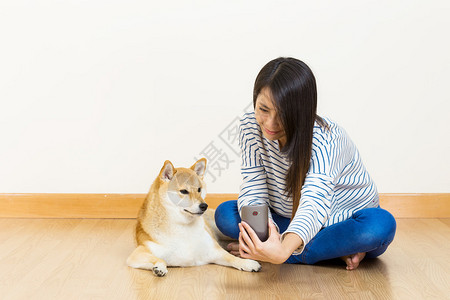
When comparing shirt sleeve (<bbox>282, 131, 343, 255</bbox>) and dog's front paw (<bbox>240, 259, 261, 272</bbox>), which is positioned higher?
shirt sleeve (<bbox>282, 131, 343, 255</bbox>)

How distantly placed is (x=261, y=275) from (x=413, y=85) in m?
1.40

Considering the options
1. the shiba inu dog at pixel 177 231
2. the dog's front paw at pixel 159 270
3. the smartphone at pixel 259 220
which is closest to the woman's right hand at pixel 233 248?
the shiba inu dog at pixel 177 231

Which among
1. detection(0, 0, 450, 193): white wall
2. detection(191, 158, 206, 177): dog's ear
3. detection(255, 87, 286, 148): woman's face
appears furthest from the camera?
detection(0, 0, 450, 193): white wall

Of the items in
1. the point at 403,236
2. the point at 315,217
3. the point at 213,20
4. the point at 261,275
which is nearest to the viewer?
the point at 315,217

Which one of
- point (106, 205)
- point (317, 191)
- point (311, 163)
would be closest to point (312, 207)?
point (317, 191)

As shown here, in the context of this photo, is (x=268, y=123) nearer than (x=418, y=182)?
Yes

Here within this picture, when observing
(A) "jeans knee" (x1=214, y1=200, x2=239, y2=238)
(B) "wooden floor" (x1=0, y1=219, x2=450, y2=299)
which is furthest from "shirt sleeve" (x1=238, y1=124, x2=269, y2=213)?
(B) "wooden floor" (x1=0, y1=219, x2=450, y2=299)

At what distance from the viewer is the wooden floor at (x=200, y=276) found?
1.68 metres

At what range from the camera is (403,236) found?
2.38 metres

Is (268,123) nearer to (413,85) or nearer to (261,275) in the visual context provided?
(261,275)

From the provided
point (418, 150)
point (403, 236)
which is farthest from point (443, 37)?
point (403, 236)

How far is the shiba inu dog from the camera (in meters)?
1.94

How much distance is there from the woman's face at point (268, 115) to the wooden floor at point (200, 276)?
1.65ft

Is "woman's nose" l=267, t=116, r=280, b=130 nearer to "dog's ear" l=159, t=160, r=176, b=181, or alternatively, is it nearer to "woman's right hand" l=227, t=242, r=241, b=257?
"dog's ear" l=159, t=160, r=176, b=181
